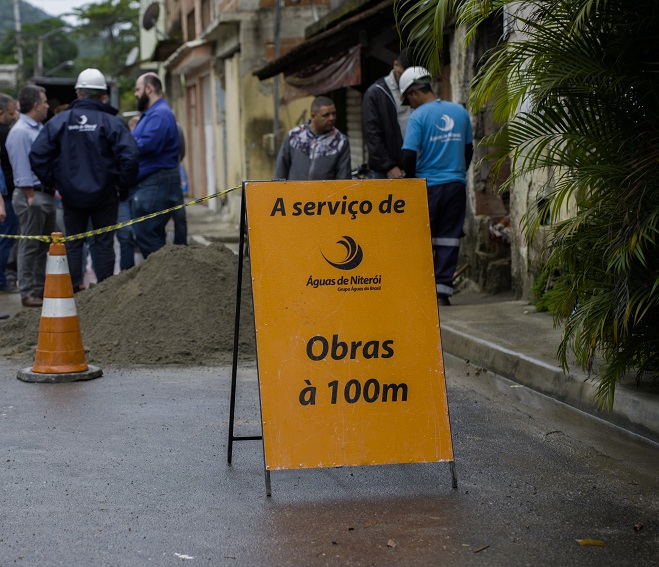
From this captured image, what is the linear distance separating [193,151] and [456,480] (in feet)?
97.8

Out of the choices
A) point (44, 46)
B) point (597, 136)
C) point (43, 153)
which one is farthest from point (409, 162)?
point (44, 46)

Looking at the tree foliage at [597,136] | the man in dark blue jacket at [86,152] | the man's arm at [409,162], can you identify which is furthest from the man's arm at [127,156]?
the tree foliage at [597,136]

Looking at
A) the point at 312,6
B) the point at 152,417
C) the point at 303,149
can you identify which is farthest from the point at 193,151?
the point at 152,417

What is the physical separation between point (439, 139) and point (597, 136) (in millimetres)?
3958

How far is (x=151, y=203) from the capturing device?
11719 mm

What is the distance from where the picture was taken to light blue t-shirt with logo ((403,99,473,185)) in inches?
391

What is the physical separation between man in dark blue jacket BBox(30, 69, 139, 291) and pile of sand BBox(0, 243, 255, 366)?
47.7 inches

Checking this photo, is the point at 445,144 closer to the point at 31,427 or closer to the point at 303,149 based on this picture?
the point at 303,149

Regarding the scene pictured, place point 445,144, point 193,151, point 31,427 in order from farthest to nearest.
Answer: point 193,151
point 445,144
point 31,427

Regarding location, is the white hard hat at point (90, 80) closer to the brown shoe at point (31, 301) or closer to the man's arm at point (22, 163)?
the man's arm at point (22, 163)

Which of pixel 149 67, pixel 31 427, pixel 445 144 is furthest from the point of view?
pixel 149 67

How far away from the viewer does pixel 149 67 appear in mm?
43281

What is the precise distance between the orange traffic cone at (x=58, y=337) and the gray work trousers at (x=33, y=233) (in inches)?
149

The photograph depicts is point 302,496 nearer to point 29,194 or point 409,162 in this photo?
point 409,162
